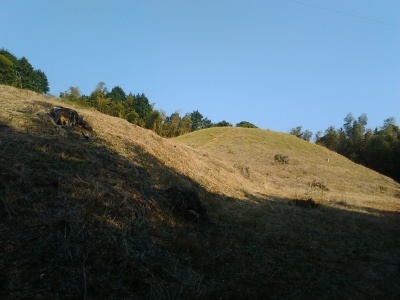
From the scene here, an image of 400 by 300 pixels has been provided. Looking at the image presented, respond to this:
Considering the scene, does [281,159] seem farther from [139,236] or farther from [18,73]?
[18,73]

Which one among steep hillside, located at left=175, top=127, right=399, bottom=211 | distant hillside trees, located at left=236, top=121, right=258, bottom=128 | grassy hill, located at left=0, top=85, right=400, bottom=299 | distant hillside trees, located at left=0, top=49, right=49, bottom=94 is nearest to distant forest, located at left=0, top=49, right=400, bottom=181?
distant hillside trees, located at left=0, top=49, right=49, bottom=94

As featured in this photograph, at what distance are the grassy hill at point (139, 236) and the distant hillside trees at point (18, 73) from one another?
13976 millimetres

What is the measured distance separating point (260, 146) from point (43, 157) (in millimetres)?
34229

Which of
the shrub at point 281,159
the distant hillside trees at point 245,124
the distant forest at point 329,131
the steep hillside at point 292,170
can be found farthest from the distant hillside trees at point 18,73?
Answer: the distant hillside trees at point 245,124

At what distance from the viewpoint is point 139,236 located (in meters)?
6.36

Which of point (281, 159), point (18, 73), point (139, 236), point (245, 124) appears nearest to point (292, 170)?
point (281, 159)

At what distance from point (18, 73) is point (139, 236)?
54.2 m

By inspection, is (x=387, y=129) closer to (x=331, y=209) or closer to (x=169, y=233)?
(x=331, y=209)

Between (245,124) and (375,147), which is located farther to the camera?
(245,124)

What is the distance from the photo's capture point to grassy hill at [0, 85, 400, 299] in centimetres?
486

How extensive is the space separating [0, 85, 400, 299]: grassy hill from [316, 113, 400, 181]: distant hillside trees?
141 feet

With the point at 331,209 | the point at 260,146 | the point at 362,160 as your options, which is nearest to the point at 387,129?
the point at 362,160

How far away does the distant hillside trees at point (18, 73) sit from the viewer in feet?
155

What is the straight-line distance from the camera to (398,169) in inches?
1935
